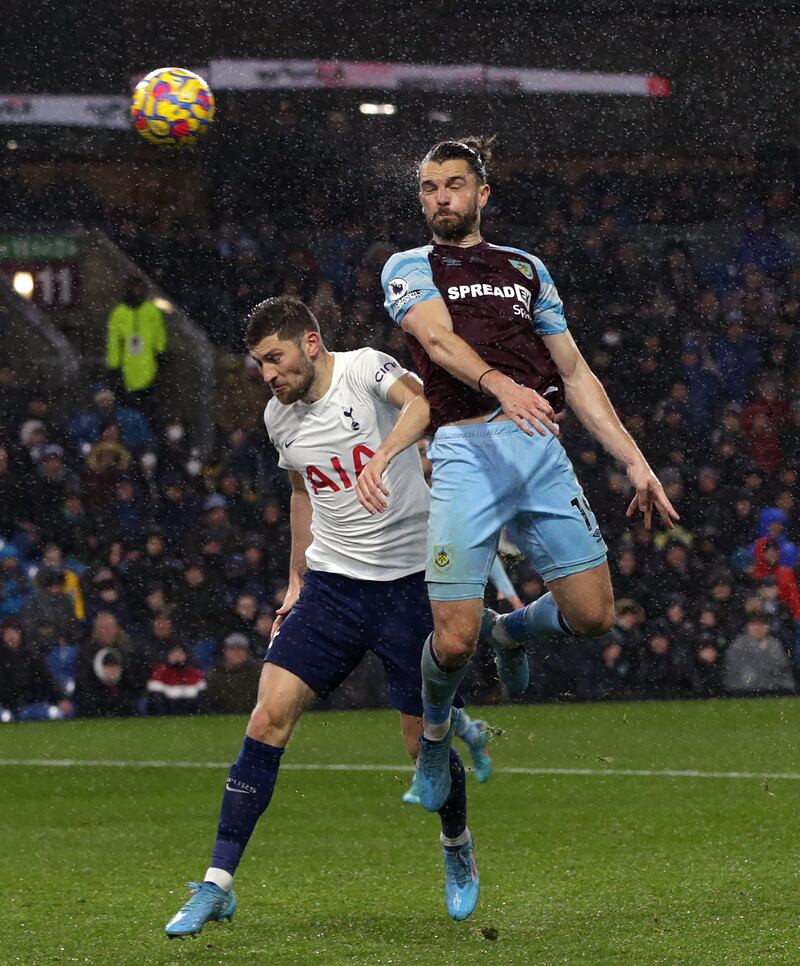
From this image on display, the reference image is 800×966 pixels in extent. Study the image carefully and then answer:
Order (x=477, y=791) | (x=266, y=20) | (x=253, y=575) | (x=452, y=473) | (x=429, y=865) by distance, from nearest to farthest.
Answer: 1. (x=452, y=473)
2. (x=429, y=865)
3. (x=477, y=791)
4. (x=253, y=575)
5. (x=266, y=20)

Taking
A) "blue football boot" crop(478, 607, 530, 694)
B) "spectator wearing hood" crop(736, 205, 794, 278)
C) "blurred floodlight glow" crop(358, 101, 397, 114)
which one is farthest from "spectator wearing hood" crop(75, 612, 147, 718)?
"blue football boot" crop(478, 607, 530, 694)

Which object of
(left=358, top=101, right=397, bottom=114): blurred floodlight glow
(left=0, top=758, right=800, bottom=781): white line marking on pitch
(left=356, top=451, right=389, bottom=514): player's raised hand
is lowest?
(left=0, top=758, right=800, bottom=781): white line marking on pitch

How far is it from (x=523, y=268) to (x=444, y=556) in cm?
102

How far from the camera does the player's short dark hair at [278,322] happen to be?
555 centimetres

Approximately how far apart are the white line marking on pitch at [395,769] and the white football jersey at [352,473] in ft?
15.5

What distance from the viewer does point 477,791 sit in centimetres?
969

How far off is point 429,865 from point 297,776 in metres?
3.46

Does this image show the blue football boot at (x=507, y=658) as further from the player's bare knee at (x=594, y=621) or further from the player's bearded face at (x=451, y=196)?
the player's bearded face at (x=451, y=196)

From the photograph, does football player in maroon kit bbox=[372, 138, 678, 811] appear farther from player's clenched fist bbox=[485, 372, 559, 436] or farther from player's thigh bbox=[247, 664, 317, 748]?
player's thigh bbox=[247, 664, 317, 748]

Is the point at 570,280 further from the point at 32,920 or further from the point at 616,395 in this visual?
the point at 32,920

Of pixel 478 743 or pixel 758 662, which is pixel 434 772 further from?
pixel 758 662

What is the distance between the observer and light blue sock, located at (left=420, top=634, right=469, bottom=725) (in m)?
5.48

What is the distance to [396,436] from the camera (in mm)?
5266

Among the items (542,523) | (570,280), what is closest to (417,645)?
(542,523)
